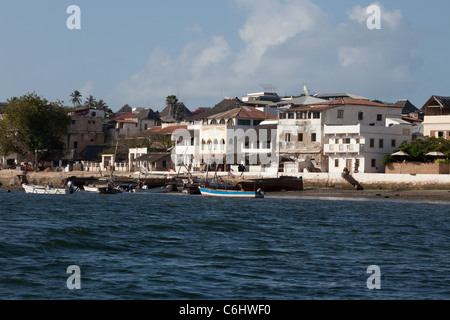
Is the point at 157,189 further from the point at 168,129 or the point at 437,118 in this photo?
the point at 168,129

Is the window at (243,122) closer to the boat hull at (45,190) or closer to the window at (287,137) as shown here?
the window at (287,137)

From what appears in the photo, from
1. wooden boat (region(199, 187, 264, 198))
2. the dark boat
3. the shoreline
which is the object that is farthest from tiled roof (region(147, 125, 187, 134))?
the shoreline

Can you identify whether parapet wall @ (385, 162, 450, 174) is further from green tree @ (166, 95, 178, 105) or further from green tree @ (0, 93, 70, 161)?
green tree @ (166, 95, 178, 105)

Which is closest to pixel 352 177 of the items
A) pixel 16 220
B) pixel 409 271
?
pixel 16 220

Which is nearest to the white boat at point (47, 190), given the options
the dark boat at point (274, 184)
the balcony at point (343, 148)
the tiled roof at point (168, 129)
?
the dark boat at point (274, 184)

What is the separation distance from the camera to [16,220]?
3925cm

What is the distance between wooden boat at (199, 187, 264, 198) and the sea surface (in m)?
24.4

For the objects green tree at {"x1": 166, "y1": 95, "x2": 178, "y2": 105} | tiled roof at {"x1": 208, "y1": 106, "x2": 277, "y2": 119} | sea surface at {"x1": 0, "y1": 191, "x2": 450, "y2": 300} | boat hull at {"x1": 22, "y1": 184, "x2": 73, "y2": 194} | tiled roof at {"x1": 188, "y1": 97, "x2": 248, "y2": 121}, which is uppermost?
green tree at {"x1": 166, "y1": 95, "x2": 178, "y2": 105}

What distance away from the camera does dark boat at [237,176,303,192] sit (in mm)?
74812

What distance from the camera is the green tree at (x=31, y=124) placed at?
111750 millimetres

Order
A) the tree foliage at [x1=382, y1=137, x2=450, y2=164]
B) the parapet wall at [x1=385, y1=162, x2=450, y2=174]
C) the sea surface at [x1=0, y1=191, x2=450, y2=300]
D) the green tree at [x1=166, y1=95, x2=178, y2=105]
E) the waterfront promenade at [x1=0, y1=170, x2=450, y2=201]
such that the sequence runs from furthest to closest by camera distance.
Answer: the green tree at [x1=166, y1=95, x2=178, y2=105] → the tree foliage at [x1=382, y1=137, x2=450, y2=164] → the parapet wall at [x1=385, y1=162, x2=450, y2=174] → the waterfront promenade at [x1=0, y1=170, x2=450, y2=201] → the sea surface at [x1=0, y1=191, x2=450, y2=300]

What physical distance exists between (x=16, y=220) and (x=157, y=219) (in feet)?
24.5

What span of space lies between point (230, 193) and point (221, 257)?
46.7 m

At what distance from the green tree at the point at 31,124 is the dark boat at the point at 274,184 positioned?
47.2m
